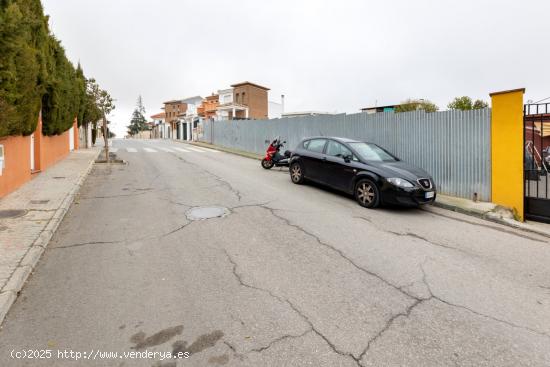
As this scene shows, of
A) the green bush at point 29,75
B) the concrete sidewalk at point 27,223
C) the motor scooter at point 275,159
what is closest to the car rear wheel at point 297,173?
the motor scooter at point 275,159

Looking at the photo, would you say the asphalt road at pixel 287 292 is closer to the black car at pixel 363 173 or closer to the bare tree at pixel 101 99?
the black car at pixel 363 173

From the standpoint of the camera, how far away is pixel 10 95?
24.4 feet

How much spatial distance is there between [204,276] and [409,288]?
94.3 inches

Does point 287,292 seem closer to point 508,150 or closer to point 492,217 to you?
point 492,217

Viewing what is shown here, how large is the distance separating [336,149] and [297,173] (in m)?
1.73

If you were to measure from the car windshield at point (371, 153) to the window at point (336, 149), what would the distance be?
0.22 metres

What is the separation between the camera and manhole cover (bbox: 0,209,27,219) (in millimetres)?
6371

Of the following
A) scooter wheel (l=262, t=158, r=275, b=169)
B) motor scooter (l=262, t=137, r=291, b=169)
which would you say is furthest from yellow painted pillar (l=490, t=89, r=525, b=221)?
scooter wheel (l=262, t=158, r=275, b=169)

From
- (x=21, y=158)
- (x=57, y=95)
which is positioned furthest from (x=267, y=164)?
(x=57, y=95)

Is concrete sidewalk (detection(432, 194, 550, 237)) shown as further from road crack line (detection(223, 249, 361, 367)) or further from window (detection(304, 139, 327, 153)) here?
road crack line (detection(223, 249, 361, 367))

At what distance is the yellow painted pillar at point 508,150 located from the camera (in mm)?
7276

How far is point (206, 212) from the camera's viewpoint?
6.86 metres

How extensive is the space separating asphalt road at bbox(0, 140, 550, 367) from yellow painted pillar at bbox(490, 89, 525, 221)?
1.48 meters

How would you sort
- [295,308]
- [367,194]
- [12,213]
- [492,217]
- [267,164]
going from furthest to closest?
[267,164]
[367,194]
[492,217]
[12,213]
[295,308]
